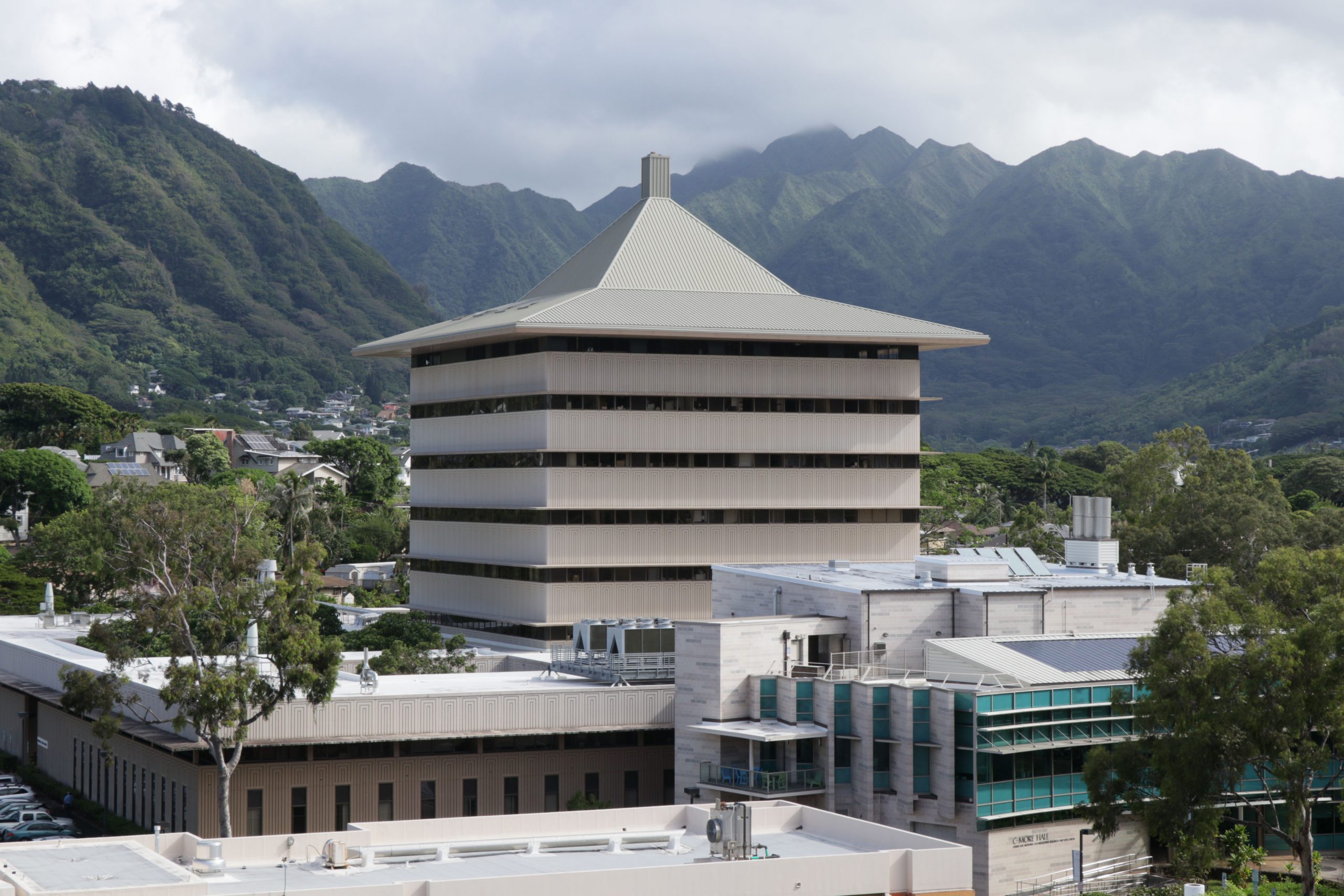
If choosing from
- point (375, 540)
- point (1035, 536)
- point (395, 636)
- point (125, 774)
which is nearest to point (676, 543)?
point (395, 636)

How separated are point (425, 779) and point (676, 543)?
85.6 feet

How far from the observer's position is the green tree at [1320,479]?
188375 millimetres

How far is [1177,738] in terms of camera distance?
163ft

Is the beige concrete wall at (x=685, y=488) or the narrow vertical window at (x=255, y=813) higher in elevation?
the beige concrete wall at (x=685, y=488)

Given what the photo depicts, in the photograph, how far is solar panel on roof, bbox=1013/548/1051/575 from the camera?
71.4m

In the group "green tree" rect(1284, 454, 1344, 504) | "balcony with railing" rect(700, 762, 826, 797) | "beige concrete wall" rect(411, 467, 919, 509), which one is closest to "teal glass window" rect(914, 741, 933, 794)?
"balcony with railing" rect(700, 762, 826, 797)

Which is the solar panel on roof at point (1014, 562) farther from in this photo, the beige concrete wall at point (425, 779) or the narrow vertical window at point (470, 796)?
the narrow vertical window at point (470, 796)

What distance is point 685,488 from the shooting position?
274 feet

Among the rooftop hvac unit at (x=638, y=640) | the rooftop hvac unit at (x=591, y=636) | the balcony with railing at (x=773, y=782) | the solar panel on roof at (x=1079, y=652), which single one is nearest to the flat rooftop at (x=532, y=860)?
the balcony with railing at (x=773, y=782)

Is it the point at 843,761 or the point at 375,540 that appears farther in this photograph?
the point at 375,540

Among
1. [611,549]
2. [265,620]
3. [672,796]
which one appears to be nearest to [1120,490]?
[611,549]

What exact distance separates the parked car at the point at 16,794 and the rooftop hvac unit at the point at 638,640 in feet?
81.0

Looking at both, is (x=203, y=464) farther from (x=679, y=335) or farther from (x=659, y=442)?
(x=679, y=335)

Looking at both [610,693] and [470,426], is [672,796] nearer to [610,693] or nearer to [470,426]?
[610,693]
